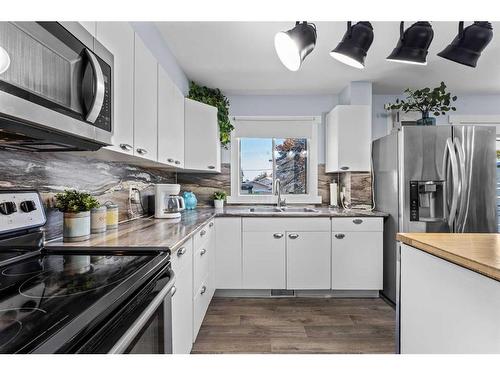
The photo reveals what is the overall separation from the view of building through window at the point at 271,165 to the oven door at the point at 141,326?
102 inches

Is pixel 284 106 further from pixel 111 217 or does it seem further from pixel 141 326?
pixel 141 326

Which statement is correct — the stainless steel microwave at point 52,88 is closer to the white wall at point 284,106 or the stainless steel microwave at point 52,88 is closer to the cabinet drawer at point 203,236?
the cabinet drawer at point 203,236

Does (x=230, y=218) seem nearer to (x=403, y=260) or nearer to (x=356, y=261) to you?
(x=356, y=261)

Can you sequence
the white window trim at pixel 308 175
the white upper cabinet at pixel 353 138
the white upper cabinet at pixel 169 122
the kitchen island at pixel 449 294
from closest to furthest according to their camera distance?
the kitchen island at pixel 449 294 → the white upper cabinet at pixel 169 122 → the white upper cabinet at pixel 353 138 → the white window trim at pixel 308 175

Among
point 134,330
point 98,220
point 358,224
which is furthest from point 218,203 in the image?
point 134,330

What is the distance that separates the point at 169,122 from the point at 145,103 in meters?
0.54

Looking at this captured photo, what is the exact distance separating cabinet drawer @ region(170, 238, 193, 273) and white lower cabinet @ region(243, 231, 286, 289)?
1.11 metres

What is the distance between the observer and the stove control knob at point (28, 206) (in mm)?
1142

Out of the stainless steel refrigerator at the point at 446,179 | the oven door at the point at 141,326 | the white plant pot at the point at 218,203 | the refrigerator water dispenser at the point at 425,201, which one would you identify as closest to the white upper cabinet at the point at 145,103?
the oven door at the point at 141,326

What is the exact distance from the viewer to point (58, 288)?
0.79m

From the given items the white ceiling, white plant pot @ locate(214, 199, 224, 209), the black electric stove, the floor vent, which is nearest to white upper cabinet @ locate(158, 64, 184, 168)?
the white ceiling

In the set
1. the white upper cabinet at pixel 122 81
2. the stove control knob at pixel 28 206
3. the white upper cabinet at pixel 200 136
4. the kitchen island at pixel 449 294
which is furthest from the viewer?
the white upper cabinet at pixel 200 136
